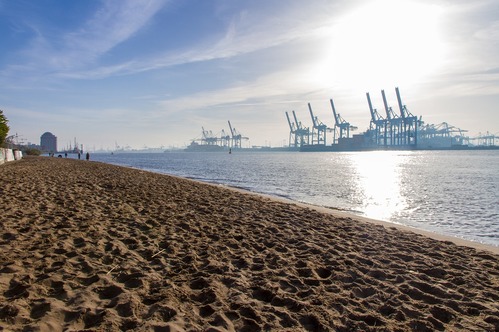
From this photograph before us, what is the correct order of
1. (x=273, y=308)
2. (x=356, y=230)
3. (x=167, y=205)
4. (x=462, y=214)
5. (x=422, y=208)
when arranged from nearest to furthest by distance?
(x=273, y=308) → (x=356, y=230) → (x=167, y=205) → (x=462, y=214) → (x=422, y=208)

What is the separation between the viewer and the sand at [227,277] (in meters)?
3.37

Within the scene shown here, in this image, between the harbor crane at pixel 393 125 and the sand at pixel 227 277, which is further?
the harbor crane at pixel 393 125

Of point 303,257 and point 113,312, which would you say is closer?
point 113,312

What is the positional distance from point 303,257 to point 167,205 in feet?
18.8

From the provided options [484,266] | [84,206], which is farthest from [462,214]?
[84,206]

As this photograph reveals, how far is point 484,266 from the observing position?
18.5 ft

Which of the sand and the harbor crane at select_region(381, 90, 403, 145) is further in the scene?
the harbor crane at select_region(381, 90, 403, 145)

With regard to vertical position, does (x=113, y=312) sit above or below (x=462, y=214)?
above

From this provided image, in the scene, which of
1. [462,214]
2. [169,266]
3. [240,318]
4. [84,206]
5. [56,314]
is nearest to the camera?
[56,314]

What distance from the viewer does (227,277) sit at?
14.7ft

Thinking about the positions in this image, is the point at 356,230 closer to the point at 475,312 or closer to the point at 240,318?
the point at 475,312

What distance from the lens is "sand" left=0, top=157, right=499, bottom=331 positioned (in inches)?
133

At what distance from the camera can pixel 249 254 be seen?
221 inches

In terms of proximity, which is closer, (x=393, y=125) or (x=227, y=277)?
(x=227, y=277)
